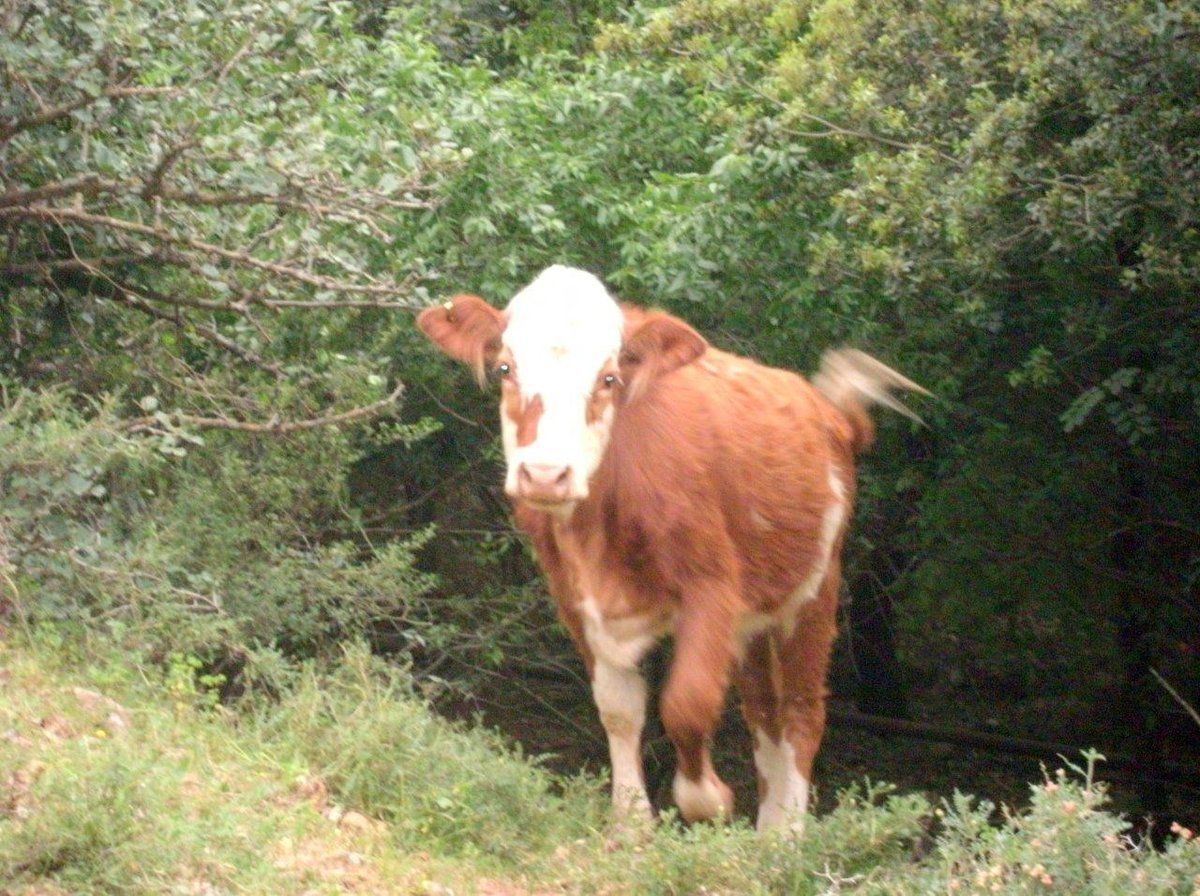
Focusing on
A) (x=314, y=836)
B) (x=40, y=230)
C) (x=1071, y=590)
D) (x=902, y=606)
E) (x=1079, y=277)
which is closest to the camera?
(x=314, y=836)

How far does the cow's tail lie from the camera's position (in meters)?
8.25

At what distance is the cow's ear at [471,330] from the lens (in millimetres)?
7051

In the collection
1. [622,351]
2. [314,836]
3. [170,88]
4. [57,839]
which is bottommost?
[314,836]

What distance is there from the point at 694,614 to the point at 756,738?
64.2 inches

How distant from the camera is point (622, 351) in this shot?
6.96 m

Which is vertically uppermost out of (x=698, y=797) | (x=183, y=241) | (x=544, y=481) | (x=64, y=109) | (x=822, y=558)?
(x=64, y=109)

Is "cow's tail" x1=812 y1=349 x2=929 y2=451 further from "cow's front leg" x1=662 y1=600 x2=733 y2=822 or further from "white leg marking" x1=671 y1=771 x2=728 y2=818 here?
"white leg marking" x1=671 y1=771 x2=728 y2=818

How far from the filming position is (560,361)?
21.8ft

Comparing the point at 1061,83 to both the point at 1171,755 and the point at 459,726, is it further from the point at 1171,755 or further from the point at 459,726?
the point at 1171,755

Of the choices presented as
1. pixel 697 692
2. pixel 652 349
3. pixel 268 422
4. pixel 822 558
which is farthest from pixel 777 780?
pixel 268 422

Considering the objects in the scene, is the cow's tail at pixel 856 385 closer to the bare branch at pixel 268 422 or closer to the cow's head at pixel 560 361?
the cow's head at pixel 560 361

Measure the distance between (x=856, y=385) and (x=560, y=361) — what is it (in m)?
2.21

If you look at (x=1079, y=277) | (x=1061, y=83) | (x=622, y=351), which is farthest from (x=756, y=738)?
(x=1061, y=83)

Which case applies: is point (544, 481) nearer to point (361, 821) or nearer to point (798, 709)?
point (361, 821)
